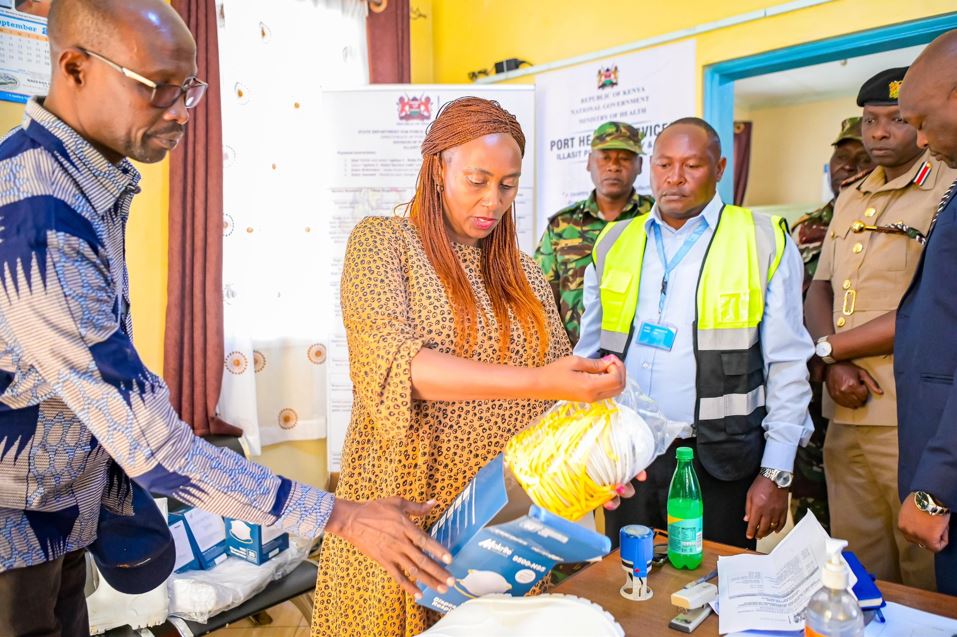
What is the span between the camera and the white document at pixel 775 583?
3.86ft

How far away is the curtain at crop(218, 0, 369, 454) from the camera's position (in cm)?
355

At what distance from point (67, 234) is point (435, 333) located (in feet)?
2.03

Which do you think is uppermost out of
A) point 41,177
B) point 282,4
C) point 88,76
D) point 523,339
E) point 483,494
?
point 282,4

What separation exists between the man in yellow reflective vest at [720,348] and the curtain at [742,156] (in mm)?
6085

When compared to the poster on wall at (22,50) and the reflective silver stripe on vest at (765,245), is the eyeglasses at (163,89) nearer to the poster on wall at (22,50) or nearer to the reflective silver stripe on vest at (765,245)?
the reflective silver stripe on vest at (765,245)

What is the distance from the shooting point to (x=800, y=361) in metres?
1.98

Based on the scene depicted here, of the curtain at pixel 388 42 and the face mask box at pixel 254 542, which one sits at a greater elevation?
the curtain at pixel 388 42

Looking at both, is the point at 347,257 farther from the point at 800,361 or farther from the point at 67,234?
the point at 800,361

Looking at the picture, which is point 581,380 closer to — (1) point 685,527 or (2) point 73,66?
(1) point 685,527

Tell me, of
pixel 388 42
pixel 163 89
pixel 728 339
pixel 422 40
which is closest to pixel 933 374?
pixel 728 339

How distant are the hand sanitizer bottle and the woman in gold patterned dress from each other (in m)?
0.57

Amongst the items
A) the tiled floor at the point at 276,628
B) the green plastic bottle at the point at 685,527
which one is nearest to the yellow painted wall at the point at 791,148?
the tiled floor at the point at 276,628

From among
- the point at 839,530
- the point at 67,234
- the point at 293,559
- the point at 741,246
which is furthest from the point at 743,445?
the point at 67,234

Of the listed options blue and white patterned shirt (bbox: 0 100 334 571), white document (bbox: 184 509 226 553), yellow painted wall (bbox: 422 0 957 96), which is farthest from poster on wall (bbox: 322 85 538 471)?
blue and white patterned shirt (bbox: 0 100 334 571)
